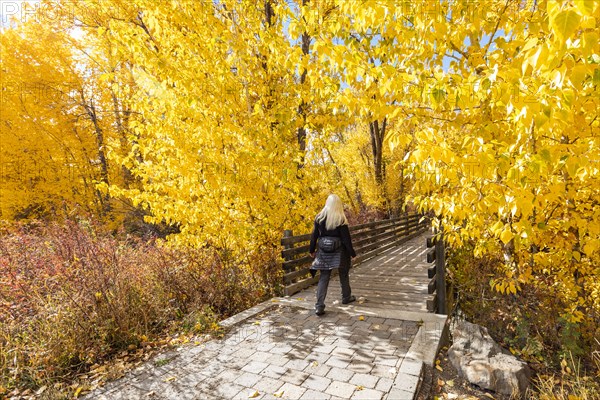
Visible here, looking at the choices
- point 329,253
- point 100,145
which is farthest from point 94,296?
point 100,145

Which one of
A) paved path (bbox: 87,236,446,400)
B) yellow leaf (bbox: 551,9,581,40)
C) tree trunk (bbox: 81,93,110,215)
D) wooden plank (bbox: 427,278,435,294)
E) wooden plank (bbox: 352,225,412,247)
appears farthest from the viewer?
tree trunk (bbox: 81,93,110,215)

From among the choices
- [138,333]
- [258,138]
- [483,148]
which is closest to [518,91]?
[483,148]

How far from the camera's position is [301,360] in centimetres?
394

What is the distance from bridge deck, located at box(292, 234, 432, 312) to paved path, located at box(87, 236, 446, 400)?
1.16ft

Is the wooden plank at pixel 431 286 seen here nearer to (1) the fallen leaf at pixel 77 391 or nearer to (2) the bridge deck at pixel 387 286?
(2) the bridge deck at pixel 387 286

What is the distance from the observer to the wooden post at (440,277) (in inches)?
226

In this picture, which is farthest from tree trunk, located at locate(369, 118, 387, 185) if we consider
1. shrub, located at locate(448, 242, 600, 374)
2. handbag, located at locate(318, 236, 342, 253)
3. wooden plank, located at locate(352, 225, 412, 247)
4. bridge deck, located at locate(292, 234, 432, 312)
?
handbag, located at locate(318, 236, 342, 253)

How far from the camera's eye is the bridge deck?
5.99 m

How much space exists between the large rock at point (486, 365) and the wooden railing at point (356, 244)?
165 cm

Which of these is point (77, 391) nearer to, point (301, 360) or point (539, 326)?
point (301, 360)

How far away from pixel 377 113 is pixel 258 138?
2859 mm

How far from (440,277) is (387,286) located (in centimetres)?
150

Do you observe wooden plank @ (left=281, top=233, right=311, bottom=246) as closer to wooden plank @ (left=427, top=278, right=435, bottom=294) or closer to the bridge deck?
the bridge deck

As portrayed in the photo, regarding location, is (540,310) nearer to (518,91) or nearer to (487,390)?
(487,390)
